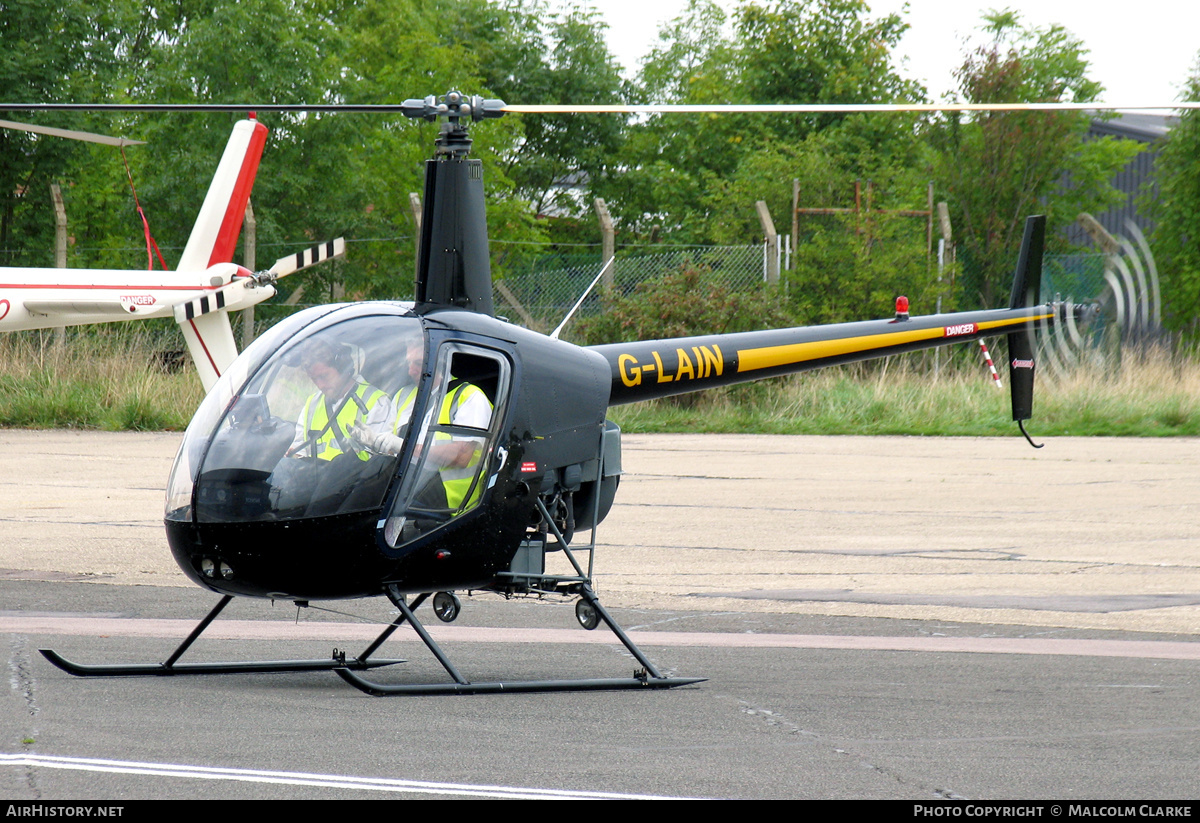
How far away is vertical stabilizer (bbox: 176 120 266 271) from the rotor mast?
579 inches

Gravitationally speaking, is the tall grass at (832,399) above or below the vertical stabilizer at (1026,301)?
below

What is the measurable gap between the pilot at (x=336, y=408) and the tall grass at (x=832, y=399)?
14535 millimetres

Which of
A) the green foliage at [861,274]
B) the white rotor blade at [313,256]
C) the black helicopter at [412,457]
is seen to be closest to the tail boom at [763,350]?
the black helicopter at [412,457]

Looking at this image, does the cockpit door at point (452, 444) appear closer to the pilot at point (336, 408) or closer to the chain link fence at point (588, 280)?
the pilot at point (336, 408)

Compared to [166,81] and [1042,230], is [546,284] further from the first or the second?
[1042,230]

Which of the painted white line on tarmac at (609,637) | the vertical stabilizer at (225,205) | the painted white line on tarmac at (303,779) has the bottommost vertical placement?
the painted white line on tarmac at (609,637)

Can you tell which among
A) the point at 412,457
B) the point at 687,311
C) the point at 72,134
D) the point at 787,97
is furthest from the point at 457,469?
the point at 787,97

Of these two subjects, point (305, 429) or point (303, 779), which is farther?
point (305, 429)

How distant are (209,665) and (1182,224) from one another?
70.4ft

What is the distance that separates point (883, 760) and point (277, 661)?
325 cm

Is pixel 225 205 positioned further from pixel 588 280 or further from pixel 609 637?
pixel 609 637

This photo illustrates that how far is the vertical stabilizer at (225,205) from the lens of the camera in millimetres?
20781

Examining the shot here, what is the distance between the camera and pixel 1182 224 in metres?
23.8

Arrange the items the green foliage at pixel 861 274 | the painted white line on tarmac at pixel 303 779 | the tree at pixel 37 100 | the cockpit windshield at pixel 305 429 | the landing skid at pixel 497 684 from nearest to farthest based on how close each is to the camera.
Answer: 1. the painted white line on tarmac at pixel 303 779
2. the cockpit windshield at pixel 305 429
3. the landing skid at pixel 497 684
4. the green foliage at pixel 861 274
5. the tree at pixel 37 100
